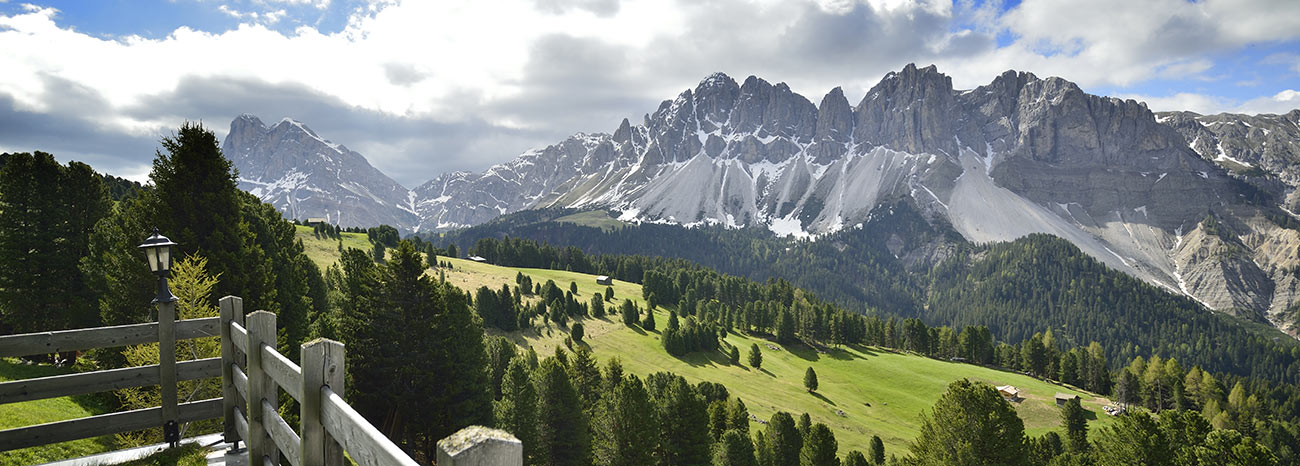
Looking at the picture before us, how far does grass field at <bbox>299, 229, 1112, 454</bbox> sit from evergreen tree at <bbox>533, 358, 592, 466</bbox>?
1257 inches

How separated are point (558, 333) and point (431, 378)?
58113 millimetres

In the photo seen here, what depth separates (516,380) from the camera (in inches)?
1428

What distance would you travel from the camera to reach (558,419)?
39.5 m

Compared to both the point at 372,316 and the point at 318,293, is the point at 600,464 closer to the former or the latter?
the point at 372,316

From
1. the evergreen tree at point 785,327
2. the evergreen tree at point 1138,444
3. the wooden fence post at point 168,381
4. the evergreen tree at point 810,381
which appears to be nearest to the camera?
the wooden fence post at point 168,381

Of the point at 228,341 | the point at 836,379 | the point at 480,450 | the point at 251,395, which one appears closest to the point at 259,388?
the point at 251,395

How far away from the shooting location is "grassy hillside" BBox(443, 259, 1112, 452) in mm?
73938

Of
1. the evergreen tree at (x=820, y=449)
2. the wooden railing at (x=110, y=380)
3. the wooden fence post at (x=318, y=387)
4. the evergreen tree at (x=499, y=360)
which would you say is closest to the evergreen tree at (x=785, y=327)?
the evergreen tree at (x=820, y=449)

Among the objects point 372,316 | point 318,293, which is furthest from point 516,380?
point 318,293

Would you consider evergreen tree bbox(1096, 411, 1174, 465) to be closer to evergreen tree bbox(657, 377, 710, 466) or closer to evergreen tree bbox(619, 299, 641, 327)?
evergreen tree bbox(657, 377, 710, 466)

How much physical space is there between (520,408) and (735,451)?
16.2 m

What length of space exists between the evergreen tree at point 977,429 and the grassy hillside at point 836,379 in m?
35.1

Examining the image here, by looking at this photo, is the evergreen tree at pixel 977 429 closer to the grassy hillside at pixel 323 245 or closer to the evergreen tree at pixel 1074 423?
the evergreen tree at pixel 1074 423

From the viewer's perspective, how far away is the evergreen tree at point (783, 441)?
4712 cm
